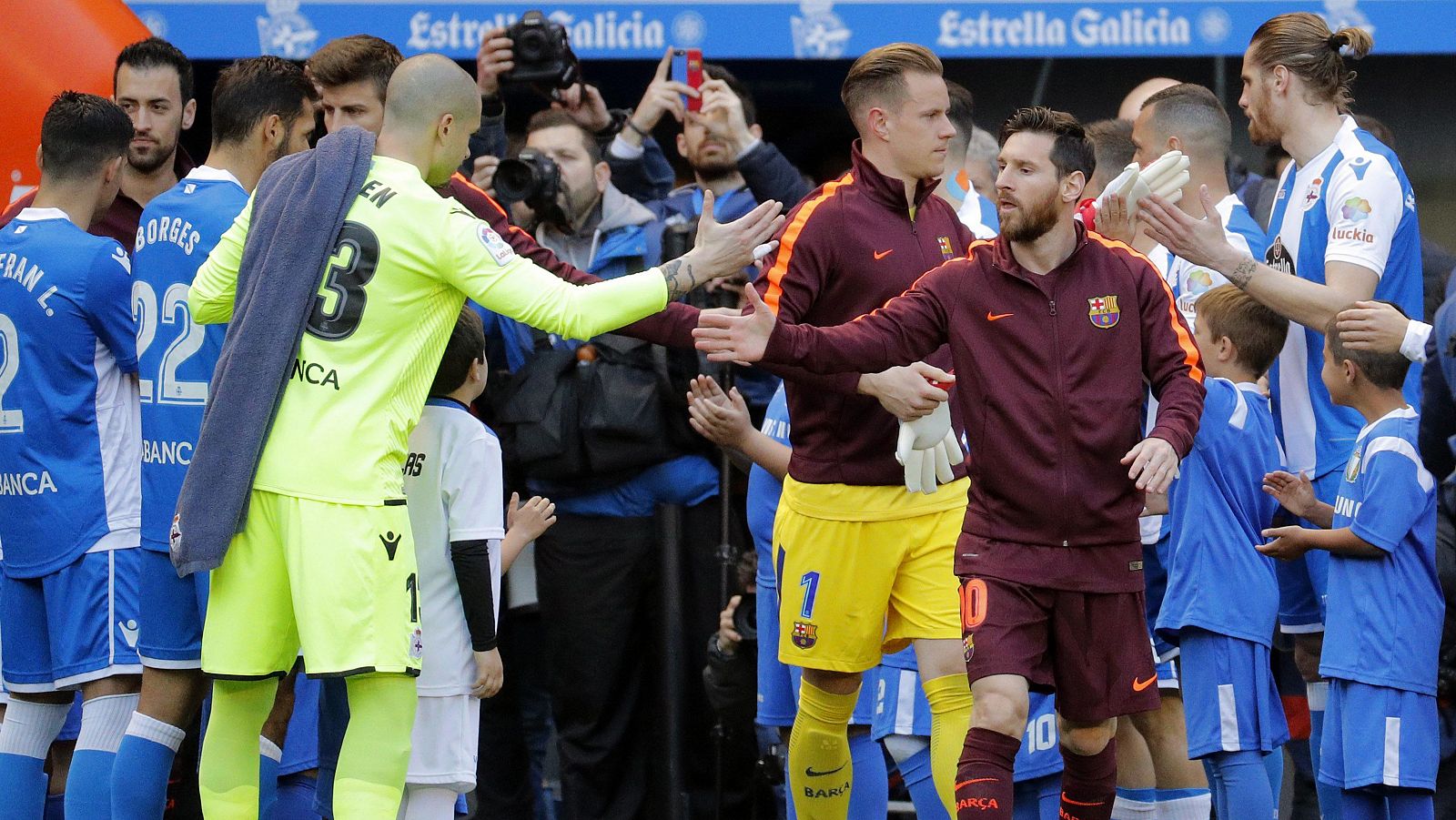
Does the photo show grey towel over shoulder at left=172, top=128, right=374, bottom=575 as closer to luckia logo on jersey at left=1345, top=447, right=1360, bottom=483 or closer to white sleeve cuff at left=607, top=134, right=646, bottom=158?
white sleeve cuff at left=607, top=134, right=646, bottom=158

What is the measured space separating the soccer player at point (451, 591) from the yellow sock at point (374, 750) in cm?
35

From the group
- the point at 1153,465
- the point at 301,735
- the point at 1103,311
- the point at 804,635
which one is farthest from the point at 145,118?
the point at 1153,465

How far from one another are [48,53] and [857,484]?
360 centimetres

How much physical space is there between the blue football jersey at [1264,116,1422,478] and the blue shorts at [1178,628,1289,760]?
82 centimetres

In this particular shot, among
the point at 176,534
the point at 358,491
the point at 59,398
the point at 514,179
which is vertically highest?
the point at 514,179

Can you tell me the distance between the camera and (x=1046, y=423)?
15.3ft

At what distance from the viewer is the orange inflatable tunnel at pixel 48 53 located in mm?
6605

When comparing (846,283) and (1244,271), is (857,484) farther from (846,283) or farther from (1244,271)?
(1244,271)

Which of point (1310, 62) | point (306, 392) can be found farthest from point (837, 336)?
point (1310, 62)

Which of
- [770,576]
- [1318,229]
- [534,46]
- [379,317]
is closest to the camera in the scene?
[379,317]

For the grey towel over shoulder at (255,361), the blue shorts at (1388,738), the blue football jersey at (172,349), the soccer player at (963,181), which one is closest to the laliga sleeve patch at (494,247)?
the grey towel over shoulder at (255,361)

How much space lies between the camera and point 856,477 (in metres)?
5.30

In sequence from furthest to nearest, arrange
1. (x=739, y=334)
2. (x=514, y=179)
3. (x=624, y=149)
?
1. (x=624, y=149)
2. (x=514, y=179)
3. (x=739, y=334)

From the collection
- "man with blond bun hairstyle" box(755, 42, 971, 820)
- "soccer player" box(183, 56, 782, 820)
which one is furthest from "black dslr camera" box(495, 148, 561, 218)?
"soccer player" box(183, 56, 782, 820)
